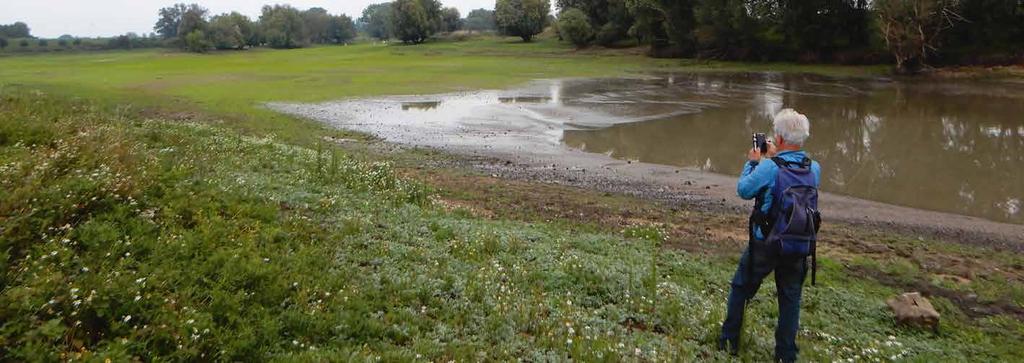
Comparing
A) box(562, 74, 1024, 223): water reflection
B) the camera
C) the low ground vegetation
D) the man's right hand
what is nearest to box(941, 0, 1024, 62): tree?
box(562, 74, 1024, 223): water reflection

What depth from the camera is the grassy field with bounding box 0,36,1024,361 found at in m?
4.94

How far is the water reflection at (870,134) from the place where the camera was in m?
16.2

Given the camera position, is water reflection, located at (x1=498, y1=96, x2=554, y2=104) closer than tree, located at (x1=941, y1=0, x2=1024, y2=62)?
Yes

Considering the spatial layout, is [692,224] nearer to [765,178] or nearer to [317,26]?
[765,178]

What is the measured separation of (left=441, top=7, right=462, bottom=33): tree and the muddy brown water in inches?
3626

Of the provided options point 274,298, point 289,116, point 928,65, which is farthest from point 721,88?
point 274,298

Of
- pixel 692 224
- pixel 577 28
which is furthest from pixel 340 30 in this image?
pixel 692 224

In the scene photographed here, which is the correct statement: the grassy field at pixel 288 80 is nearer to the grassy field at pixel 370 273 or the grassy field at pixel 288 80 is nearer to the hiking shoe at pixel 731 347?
the grassy field at pixel 370 273

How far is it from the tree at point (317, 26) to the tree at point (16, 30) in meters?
69.3

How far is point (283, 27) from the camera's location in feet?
463

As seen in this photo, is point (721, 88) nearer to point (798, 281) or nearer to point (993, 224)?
point (993, 224)

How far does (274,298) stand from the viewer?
5.75 meters

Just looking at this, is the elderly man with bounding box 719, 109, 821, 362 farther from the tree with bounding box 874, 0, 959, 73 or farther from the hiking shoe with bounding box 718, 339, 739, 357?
the tree with bounding box 874, 0, 959, 73

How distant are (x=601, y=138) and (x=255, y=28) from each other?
130 metres
